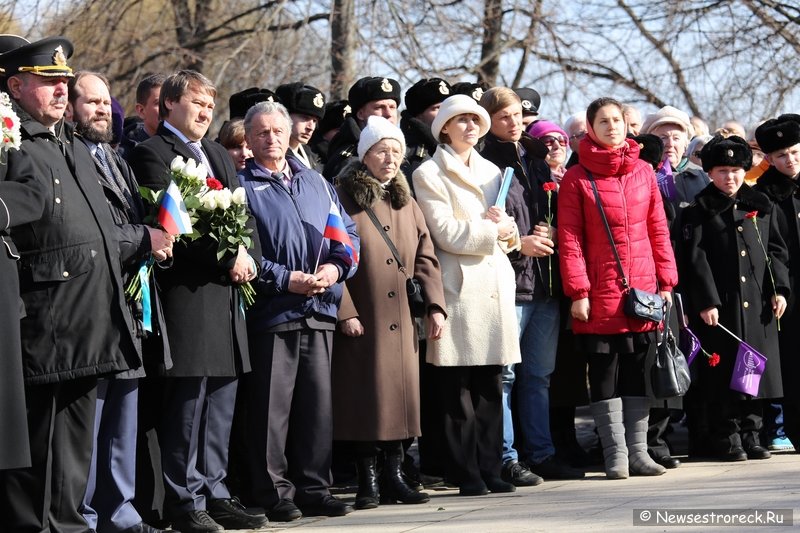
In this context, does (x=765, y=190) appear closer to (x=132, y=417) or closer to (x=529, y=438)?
(x=529, y=438)

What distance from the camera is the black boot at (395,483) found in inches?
283

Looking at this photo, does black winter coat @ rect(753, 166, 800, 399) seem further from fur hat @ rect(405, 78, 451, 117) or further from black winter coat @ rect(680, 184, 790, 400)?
fur hat @ rect(405, 78, 451, 117)

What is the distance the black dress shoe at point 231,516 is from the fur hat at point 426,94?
11.0 feet

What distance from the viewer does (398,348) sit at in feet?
23.8

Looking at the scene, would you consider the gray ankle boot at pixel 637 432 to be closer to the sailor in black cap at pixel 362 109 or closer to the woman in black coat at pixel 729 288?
the woman in black coat at pixel 729 288

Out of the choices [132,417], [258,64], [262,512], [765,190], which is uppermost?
[258,64]

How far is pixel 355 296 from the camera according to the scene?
7273 millimetres

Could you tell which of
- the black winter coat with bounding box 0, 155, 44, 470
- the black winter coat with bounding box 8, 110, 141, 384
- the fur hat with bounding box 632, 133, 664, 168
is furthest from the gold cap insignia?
the fur hat with bounding box 632, 133, 664, 168

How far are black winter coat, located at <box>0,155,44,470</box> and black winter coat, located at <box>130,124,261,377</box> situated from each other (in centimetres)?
107

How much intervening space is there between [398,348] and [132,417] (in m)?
1.70

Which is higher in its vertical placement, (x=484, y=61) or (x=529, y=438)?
(x=484, y=61)

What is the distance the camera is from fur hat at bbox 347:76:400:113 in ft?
28.7

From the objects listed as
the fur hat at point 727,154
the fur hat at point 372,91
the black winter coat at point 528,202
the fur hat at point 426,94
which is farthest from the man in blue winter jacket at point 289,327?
the fur hat at point 727,154

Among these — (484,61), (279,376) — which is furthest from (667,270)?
(484,61)
